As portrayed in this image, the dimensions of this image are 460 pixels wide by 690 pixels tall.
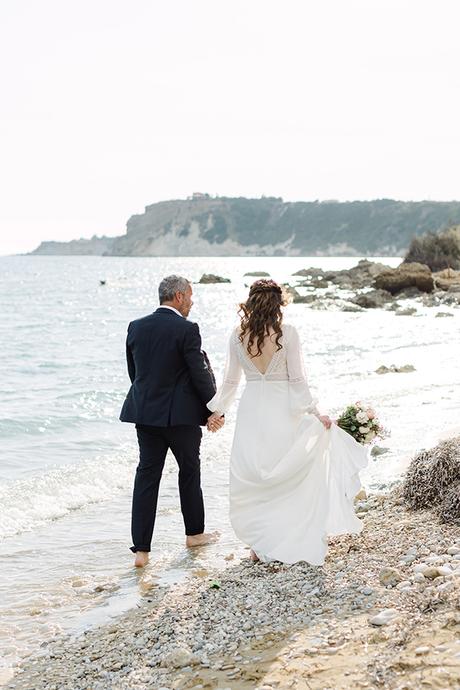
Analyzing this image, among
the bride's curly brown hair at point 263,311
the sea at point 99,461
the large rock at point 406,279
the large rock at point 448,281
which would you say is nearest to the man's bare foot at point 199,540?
the sea at point 99,461

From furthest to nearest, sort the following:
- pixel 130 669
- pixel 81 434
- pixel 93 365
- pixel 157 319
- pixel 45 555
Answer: pixel 93 365 < pixel 81 434 < pixel 45 555 < pixel 157 319 < pixel 130 669

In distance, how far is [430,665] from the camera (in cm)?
342

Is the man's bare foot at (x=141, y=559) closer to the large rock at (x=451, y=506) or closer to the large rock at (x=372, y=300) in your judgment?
the large rock at (x=451, y=506)

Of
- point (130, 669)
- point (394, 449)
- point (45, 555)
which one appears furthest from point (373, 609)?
point (394, 449)

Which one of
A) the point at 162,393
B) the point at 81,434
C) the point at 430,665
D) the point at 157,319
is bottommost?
the point at 81,434

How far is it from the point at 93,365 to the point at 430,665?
61.1 feet

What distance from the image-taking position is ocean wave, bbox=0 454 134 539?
25.8 ft

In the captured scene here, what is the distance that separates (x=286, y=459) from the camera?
5543 millimetres

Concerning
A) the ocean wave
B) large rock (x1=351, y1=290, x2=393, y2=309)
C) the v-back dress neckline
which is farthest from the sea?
large rock (x1=351, y1=290, x2=393, y2=309)

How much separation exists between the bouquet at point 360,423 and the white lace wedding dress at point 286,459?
0.15m

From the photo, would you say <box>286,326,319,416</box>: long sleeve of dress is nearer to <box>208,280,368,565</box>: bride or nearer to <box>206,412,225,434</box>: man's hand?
<box>208,280,368,565</box>: bride

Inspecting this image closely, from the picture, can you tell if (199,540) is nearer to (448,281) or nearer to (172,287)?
(172,287)

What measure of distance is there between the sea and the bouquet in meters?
1.36

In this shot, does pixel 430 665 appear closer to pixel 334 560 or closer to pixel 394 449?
pixel 334 560
